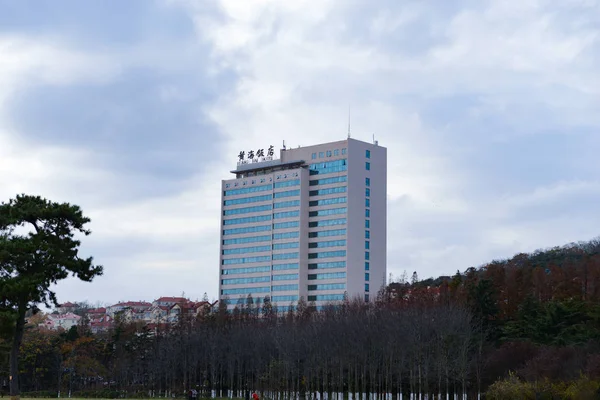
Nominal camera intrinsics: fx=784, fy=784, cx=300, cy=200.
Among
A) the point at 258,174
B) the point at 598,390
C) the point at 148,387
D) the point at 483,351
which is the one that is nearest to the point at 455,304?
the point at 483,351

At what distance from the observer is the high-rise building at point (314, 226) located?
144375 millimetres

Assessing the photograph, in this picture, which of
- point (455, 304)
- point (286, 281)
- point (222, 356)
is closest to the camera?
point (455, 304)

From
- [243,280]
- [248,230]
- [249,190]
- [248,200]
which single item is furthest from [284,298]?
[249,190]

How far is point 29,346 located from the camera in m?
94.4

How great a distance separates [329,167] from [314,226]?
1149 cm

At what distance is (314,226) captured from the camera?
486 ft

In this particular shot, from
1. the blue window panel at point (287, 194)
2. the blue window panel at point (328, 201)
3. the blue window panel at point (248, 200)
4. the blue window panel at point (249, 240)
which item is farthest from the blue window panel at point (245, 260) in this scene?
the blue window panel at point (328, 201)

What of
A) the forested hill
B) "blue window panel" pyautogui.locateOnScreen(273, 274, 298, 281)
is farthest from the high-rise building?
the forested hill

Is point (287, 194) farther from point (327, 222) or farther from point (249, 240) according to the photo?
point (249, 240)

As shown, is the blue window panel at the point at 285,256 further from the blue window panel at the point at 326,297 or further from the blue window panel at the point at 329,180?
the blue window panel at the point at 329,180

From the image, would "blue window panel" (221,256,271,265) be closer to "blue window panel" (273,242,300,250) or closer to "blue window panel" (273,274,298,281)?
"blue window panel" (273,242,300,250)

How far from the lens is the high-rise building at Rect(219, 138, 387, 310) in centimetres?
14438

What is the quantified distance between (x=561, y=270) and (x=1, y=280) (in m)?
71.8

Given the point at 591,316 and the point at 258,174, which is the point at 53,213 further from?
the point at 258,174
